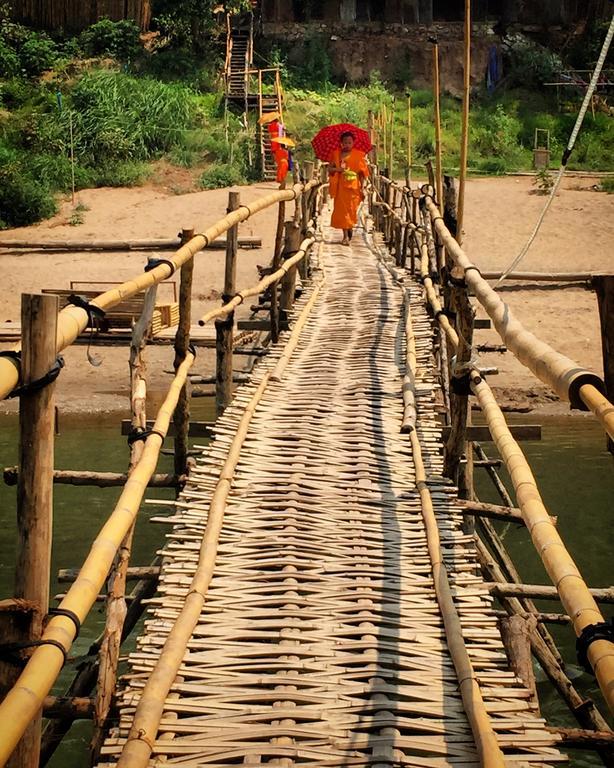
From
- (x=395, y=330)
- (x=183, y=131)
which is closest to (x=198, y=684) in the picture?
(x=395, y=330)

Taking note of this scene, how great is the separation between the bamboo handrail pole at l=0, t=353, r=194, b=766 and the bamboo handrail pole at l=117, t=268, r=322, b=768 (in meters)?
0.45

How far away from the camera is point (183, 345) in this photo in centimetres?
→ 391

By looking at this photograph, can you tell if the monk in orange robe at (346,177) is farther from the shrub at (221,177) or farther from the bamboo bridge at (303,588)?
the shrub at (221,177)

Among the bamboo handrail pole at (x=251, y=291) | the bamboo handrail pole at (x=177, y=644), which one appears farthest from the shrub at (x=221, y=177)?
A: the bamboo handrail pole at (x=177, y=644)

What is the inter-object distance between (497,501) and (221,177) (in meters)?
12.0

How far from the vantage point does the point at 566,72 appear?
23.0 metres

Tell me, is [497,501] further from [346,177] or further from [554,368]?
[554,368]

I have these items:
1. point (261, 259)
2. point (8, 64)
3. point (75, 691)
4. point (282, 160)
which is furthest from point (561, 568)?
point (8, 64)

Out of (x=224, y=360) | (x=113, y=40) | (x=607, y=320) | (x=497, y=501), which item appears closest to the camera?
(x=607, y=320)

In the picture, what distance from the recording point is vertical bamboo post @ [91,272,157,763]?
265 centimetres

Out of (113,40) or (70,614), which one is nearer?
(70,614)

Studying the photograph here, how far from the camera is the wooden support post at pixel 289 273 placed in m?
6.69

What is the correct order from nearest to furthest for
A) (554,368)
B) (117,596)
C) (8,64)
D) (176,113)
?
(554,368) < (117,596) < (176,113) < (8,64)

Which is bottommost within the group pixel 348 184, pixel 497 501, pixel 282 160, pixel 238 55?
pixel 497 501
